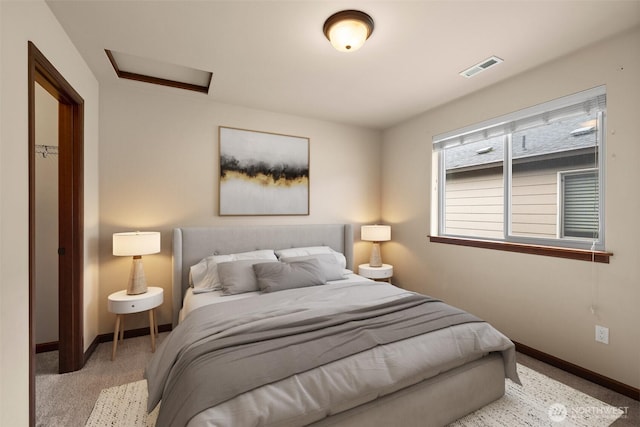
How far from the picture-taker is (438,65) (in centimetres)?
241

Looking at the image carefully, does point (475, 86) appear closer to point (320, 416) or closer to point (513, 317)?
point (513, 317)

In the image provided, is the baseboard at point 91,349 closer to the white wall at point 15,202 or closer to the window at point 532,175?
the white wall at point 15,202

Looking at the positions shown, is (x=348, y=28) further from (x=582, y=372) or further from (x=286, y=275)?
(x=582, y=372)

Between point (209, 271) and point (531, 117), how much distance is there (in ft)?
11.1

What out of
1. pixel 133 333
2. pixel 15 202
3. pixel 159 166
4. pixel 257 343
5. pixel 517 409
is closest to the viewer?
pixel 15 202

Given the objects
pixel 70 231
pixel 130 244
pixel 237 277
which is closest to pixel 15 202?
pixel 70 231

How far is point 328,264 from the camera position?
9.93ft

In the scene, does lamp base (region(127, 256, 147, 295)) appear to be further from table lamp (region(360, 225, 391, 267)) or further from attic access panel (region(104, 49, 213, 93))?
table lamp (region(360, 225, 391, 267))

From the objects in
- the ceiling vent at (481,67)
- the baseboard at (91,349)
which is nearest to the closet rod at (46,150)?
the baseboard at (91,349)

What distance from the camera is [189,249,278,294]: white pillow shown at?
268 centimetres

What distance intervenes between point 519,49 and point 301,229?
2.73m

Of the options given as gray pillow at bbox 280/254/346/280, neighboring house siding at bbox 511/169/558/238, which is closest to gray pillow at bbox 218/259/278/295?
gray pillow at bbox 280/254/346/280

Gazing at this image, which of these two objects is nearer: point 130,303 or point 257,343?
point 257,343

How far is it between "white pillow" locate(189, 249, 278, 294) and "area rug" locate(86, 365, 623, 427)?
2.84ft
